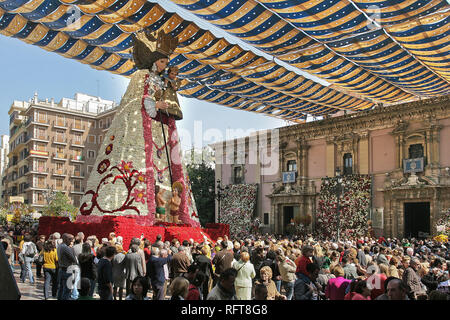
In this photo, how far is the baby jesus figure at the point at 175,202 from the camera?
48.4 ft

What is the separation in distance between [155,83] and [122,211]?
14.5 ft

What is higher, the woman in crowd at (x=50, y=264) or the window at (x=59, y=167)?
the window at (x=59, y=167)

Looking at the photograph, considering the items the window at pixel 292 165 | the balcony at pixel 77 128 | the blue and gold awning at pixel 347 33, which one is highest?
the balcony at pixel 77 128

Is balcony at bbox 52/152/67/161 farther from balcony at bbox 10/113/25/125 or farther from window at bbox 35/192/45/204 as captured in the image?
balcony at bbox 10/113/25/125

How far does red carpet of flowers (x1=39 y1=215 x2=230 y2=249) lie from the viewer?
11.9 metres

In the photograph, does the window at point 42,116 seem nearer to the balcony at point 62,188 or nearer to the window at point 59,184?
the window at point 59,184

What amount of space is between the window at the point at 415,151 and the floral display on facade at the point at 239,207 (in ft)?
37.3

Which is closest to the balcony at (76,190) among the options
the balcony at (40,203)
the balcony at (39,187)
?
the balcony at (39,187)

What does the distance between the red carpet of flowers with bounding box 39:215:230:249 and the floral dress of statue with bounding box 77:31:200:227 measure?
65 centimetres

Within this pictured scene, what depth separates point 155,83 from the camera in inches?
595

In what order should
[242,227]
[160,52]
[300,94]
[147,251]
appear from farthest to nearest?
[242,227] → [300,94] → [160,52] → [147,251]

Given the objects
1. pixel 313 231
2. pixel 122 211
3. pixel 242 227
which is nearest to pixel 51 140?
pixel 242 227
